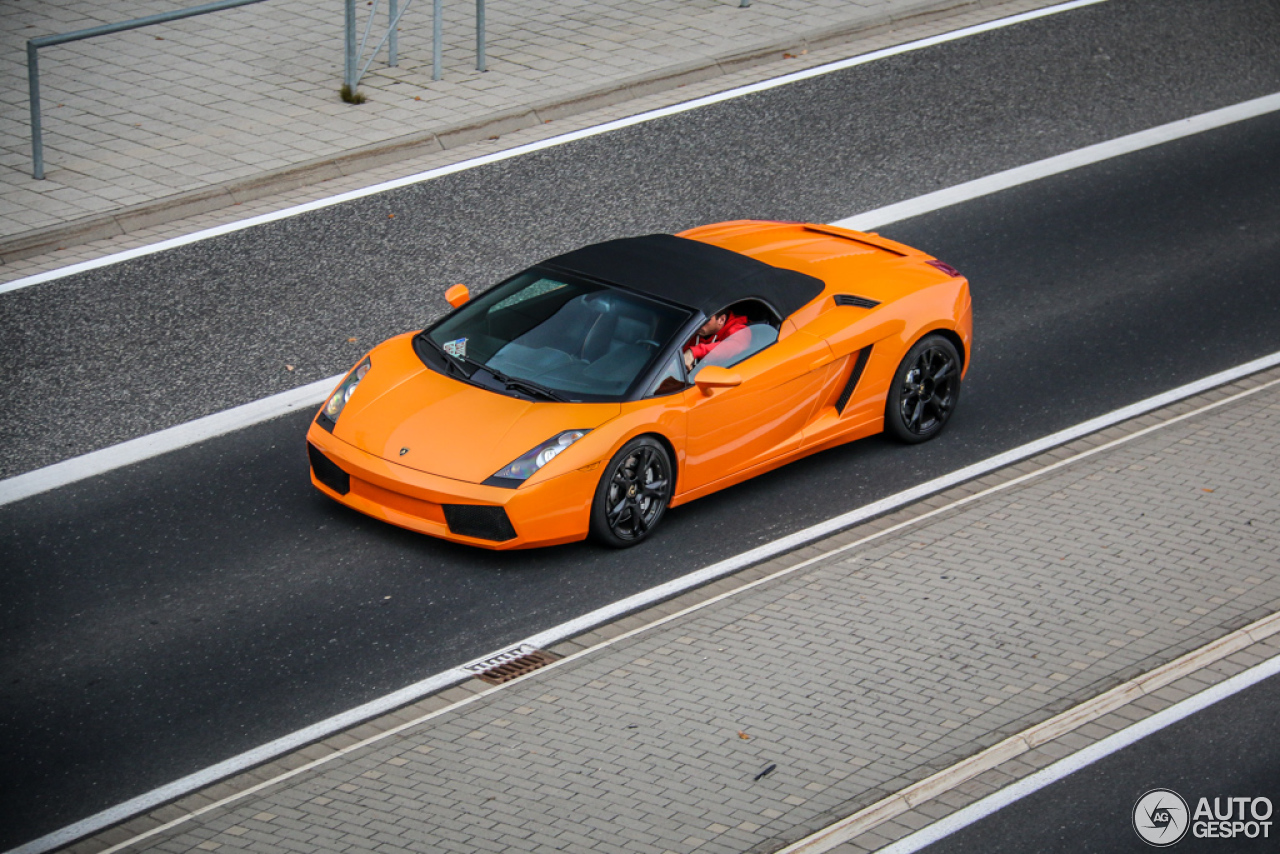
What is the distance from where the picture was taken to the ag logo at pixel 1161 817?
6.45 m

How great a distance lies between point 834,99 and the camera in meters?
15.2

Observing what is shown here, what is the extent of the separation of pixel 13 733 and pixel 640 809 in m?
2.86

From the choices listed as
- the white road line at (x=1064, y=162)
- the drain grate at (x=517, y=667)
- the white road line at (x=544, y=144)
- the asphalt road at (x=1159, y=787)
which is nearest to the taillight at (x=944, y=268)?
the white road line at (x=1064, y=162)

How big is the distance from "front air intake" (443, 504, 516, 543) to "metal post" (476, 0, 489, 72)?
26.9ft

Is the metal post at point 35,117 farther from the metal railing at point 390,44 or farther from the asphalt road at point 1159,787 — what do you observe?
the asphalt road at point 1159,787

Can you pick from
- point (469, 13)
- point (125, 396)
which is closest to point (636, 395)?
point (125, 396)

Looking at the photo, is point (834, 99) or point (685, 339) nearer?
point (685, 339)

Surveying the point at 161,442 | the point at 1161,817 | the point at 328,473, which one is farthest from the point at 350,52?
the point at 1161,817

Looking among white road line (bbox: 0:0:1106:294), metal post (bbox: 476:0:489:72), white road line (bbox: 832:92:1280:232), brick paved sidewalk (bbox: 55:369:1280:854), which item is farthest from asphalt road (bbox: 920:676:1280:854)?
metal post (bbox: 476:0:489:72)

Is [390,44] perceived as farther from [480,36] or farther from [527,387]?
[527,387]

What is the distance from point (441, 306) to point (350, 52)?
4.02 metres

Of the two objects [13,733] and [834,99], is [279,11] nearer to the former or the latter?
[834,99]

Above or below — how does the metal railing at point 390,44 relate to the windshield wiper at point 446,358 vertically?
above

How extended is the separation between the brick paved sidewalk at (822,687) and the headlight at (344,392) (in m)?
2.10
